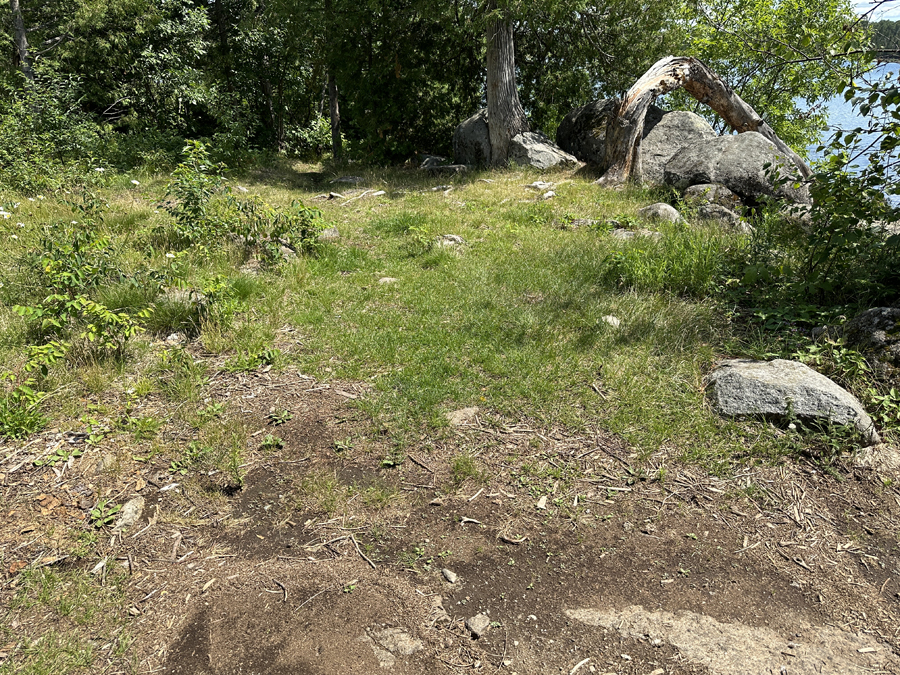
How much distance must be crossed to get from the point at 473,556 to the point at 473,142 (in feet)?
46.2

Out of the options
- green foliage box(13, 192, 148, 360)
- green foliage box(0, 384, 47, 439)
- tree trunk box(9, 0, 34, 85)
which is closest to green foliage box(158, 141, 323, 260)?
green foliage box(13, 192, 148, 360)

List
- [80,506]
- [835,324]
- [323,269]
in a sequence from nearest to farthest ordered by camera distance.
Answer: [80,506] → [835,324] → [323,269]

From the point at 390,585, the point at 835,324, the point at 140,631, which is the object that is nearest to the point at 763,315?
the point at 835,324

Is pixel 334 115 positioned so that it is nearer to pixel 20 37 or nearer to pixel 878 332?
pixel 20 37

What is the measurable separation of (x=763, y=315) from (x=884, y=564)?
2.50 metres

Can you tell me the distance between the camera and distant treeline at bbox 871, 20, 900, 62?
4383mm

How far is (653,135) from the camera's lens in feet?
38.9

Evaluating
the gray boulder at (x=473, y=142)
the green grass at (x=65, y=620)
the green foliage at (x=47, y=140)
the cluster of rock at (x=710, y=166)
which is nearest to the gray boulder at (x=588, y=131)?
the cluster of rock at (x=710, y=166)

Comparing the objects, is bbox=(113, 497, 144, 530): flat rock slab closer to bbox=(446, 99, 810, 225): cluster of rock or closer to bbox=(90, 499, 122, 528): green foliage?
bbox=(90, 499, 122, 528): green foliage

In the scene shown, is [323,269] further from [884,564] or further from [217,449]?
[884,564]

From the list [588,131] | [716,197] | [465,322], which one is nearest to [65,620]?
[465,322]

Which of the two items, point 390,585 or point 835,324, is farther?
point 835,324

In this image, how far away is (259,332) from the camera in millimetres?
5348

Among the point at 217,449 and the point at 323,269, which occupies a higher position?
the point at 323,269
